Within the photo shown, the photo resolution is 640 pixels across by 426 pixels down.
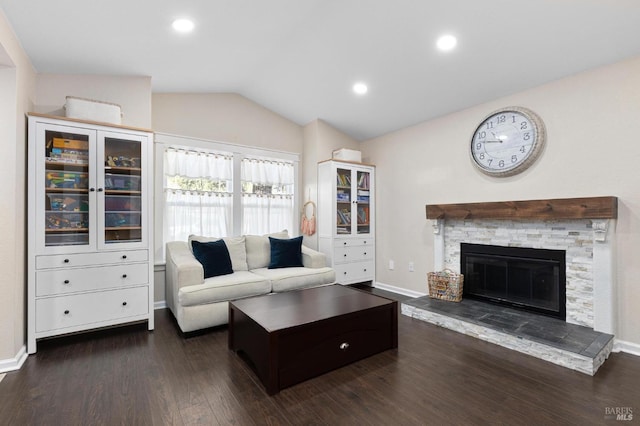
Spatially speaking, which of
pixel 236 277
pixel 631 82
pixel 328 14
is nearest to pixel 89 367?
pixel 236 277

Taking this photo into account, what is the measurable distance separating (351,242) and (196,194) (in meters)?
2.18

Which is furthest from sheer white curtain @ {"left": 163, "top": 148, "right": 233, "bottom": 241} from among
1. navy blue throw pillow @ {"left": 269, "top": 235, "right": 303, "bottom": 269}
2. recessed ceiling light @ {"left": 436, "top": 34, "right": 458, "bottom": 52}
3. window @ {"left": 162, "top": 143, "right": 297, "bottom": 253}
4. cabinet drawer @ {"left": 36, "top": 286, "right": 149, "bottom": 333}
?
recessed ceiling light @ {"left": 436, "top": 34, "right": 458, "bottom": 52}

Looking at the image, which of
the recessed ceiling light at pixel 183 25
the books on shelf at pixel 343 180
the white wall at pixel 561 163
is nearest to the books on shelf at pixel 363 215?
the books on shelf at pixel 343 180

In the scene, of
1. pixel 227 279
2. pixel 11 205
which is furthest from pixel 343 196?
pixel 11 205

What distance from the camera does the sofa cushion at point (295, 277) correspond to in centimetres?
335

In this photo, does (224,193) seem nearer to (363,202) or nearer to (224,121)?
(224,121)

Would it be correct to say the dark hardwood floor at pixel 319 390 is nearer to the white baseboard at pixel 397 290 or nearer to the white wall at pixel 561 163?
the white wall at pixel 561 163

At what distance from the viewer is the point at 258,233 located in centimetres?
437

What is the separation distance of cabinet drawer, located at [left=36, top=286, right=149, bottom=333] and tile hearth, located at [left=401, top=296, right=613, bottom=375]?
270cm

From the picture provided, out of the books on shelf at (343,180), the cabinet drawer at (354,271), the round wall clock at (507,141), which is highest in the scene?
the round wall clock at (507,141)

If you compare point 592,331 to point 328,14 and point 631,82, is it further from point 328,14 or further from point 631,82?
point 328,14

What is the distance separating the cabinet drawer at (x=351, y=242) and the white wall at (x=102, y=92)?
2649mm

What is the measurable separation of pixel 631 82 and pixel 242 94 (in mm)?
3982

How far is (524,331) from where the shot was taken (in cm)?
255
